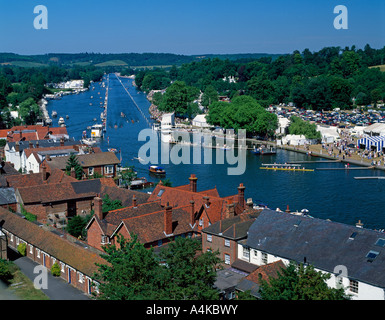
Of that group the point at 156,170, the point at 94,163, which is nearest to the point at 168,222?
the point at 94,163

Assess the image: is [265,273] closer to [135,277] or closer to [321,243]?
[321,243]

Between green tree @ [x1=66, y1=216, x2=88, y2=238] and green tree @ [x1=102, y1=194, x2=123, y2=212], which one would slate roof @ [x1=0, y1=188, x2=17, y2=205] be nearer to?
green tree @ [x1=66, y1=216, x2=88, y2=238]

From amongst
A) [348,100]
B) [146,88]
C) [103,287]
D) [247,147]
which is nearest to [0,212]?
[103,287]

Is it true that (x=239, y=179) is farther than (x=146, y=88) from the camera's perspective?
No

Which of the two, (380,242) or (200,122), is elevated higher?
(200,122)

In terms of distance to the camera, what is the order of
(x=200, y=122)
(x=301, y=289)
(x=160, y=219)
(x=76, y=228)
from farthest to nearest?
(x=200, y=122)
(x=76, y=228)
(x=160, y=219)
(x=301, y=289)
